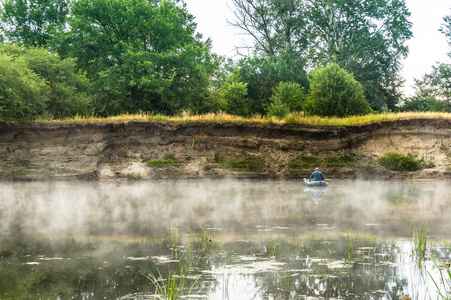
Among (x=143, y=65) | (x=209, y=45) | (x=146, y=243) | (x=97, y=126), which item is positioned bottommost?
(x=146, y=243)

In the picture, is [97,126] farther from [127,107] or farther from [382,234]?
[382,234]

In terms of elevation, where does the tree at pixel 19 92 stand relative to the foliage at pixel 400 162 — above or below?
above

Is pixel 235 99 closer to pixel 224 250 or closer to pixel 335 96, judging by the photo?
pixel 335 96

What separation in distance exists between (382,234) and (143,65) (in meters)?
32.5

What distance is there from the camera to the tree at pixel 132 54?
4072 centimetres

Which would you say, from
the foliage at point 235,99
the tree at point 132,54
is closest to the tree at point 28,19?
the tree at point 132,54

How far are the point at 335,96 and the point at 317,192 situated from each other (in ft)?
76.4

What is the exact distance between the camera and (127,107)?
1671 inches

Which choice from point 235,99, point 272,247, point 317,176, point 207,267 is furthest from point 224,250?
point 235,99

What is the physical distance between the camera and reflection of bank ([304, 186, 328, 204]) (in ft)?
63.6

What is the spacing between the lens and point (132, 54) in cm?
3956

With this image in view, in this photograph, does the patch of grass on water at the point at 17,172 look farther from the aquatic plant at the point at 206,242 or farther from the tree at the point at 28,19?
the tree at the point at 28,19

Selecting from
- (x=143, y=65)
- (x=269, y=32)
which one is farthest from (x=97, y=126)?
(x=269, y=32)

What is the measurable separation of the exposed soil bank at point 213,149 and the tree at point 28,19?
27052mm
